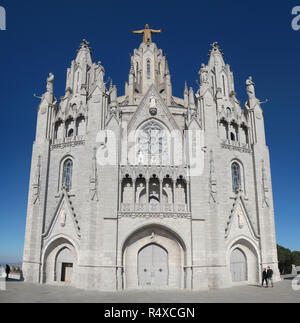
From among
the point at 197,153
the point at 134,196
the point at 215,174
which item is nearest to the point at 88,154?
the point at 134,196

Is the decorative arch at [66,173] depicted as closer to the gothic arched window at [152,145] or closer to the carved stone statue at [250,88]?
the gothic arched window at [152,145]

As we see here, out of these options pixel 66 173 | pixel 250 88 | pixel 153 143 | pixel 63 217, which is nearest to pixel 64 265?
pixel 63 217

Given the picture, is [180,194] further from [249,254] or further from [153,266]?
[249,254]

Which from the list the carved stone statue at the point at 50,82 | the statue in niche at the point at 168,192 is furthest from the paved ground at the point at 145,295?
the carved stone statue at the point at 50,82

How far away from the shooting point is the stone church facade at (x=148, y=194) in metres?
25.3

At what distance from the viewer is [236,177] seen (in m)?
30.6

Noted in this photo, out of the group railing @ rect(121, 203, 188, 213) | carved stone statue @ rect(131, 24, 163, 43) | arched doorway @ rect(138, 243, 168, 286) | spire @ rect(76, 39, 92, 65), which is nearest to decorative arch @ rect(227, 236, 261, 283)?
railing @ rect(121, 203, 188, 213)

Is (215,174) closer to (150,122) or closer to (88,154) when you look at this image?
(150,122)

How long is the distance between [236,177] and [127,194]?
11.7m

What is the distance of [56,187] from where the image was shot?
1155 inches

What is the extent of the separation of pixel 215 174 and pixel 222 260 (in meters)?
7.70

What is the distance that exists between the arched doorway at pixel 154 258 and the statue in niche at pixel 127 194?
311 cm

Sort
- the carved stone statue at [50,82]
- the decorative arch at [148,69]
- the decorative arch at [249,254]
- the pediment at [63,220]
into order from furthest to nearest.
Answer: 1. the decorative arch at [148,69]
2. the carved stone statue at [50,82]
3. the decorative arch at [249,254]
4. the pediment at [63,220]
